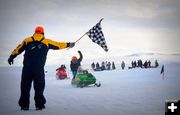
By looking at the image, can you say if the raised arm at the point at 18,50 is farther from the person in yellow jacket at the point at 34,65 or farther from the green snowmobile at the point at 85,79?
the green snowmobile at the point at 85,79

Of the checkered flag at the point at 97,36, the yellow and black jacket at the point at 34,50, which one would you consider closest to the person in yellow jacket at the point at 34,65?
the yellow and black jacket at the point at 34,50

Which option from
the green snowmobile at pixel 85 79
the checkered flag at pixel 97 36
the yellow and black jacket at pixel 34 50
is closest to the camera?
the yellow and black jacket at pixel 34 50

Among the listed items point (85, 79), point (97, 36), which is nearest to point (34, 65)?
point (97, 36)

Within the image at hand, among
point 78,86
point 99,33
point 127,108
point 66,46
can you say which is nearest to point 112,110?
point 127,108

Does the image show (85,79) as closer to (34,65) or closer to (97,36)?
(97,36)

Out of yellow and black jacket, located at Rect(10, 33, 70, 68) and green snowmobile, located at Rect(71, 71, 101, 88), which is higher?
yellow and black jacket, located at Rect(10, 33, 70, 68)

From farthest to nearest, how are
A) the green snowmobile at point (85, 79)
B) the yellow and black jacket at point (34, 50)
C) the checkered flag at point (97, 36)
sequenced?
the green snowmobile at point (85, 79), the checkered flag at point (97, 36), the yellow and black jacket at point (34, 50)

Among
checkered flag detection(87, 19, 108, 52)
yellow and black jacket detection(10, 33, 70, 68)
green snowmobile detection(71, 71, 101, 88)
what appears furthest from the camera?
green snowmobile detection(71, 71, 101, 88)

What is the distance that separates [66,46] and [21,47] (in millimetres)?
987

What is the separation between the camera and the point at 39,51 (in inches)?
229

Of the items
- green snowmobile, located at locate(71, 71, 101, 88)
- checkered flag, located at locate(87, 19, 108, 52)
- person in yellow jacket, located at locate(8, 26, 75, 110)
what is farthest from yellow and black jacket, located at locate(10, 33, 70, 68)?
green snowmobile, located at locate(71, 71, 101, 88)

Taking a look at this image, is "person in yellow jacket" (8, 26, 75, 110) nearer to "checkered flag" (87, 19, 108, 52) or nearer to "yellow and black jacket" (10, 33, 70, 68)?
"yellow and black jacket" (10, 33, 70, 68)

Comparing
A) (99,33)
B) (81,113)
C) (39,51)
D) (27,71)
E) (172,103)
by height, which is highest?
(99,33)

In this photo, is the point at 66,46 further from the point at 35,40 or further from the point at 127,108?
the point at 127,108
